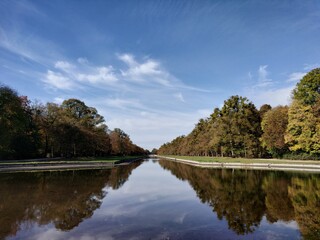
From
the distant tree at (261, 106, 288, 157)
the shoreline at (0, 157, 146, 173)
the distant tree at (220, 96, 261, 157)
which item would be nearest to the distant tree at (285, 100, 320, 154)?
the distant tree at (261, 106, 288, 157)

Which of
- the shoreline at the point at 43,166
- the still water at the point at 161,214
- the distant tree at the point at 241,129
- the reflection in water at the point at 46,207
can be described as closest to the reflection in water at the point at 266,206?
the still water at the point at 161,214

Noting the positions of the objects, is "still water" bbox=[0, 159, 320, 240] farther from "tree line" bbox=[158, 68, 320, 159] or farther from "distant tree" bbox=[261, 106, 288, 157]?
"distant tree" bbox=[261, 106, 288, 157]

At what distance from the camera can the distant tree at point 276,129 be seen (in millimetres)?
52156

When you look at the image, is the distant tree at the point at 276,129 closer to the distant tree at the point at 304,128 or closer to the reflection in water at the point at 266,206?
the distant tree at the point at 304,128

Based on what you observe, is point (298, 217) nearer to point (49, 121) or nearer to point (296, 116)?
point (296, 116)

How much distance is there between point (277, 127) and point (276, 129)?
1.48 feet

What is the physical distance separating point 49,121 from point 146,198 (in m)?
50.6

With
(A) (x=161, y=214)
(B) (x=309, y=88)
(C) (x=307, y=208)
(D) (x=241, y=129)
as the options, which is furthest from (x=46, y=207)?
(D) (x=241, y=129)

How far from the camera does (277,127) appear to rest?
52.8 meters

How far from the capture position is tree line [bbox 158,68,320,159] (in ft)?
145

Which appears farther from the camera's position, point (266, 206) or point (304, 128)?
point (304, 128)

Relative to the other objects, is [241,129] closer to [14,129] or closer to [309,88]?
[309,88]

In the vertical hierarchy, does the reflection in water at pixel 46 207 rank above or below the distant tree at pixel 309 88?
below

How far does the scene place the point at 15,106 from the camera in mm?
49406
